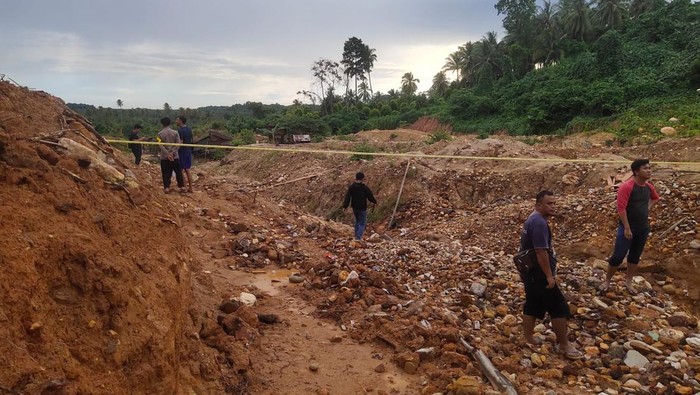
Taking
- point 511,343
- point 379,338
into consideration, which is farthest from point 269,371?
point 511,343

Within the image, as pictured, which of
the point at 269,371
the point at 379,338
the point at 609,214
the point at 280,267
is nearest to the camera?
the point at 269,371

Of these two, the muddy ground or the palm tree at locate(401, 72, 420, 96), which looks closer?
the muddy ground

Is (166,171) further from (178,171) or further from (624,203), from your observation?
(624,203)

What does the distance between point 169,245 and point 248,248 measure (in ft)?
9.14

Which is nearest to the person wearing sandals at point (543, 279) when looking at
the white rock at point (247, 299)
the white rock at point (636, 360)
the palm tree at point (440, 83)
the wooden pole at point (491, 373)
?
the white rock at point (636, 360)

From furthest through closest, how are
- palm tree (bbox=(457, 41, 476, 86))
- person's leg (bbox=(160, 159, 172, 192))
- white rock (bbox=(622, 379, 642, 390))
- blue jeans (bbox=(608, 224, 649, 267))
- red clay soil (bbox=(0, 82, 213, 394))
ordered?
1. palm tree (bbox=(457, 41, 476, 86))
2. person's leg (bbox=(160, 159, 172, 192))
3. blue jeans (bbox=(608, 224, 649, 267))
4. white rock (bbox=(622, 379, 642, 390))
5. red clay soil (bbox=(0, 82, 213, 394))

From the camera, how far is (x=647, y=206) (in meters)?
4.50

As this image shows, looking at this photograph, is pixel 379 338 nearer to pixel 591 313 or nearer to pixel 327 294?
pixel 327 294

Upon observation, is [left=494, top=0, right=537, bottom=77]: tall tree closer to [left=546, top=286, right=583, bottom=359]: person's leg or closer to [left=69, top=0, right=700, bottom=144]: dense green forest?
[left=69, top=0, right=700, bottom=144]: dense green forest

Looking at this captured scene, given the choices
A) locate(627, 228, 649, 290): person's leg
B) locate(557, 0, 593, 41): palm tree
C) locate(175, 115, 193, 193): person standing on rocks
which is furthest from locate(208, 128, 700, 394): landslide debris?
locate(557, 0, 593, 41): palm tree

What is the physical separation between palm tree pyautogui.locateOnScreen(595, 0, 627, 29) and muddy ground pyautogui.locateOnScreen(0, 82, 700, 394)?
37.2 m

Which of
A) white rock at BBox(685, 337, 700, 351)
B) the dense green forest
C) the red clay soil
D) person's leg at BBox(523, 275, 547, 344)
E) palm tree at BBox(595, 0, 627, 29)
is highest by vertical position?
palm tree at BBox(595, 0, 627, 29)

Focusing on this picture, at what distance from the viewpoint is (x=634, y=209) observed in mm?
4469

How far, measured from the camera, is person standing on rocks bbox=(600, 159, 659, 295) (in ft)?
14.4
